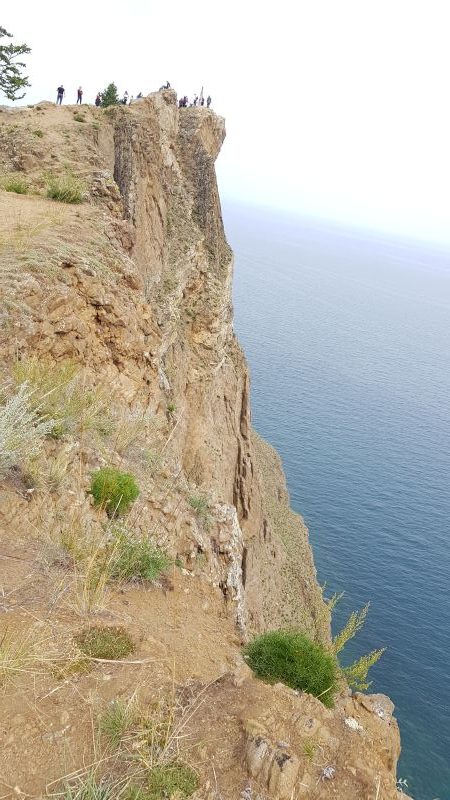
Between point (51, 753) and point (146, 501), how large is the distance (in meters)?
5.70

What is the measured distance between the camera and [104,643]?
5.70 metres

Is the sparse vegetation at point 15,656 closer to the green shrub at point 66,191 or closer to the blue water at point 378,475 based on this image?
the green shrub at point 66,191

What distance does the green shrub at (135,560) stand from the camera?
7.55 metres

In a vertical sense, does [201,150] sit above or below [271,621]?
above

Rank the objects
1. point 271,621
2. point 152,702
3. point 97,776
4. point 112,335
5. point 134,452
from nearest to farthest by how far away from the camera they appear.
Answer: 1. point 97,776
2. point 152,702
3. point 134,452
4. point 112,335
5. point 271,621

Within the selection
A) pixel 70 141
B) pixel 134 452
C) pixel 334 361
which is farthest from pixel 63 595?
pixel 334 361

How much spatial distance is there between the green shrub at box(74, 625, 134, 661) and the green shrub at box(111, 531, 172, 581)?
4.31 feet

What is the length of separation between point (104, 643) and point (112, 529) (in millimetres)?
2793

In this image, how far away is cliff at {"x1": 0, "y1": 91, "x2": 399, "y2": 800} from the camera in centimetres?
490

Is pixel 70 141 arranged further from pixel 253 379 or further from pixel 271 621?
pixel 253 379

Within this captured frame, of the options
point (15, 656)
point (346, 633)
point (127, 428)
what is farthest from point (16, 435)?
point (346, 633)

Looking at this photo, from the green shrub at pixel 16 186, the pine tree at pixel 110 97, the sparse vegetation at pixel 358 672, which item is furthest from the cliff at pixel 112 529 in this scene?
the pine tree at pixel 110 97

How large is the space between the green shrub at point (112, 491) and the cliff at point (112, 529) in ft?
0.63

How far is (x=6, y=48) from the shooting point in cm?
2880
